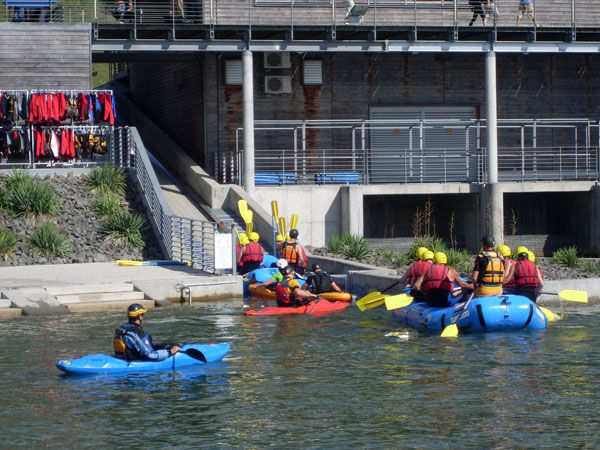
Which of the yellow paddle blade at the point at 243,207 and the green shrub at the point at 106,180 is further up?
the green shrub at the point at 106,180

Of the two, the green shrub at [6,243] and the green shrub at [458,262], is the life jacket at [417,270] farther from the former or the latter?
the green shrub at [6,243]

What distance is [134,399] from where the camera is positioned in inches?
499

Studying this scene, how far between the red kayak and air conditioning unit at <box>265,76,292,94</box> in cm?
1350

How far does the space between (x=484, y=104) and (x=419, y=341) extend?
1918 cm

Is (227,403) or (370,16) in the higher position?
(370,16)

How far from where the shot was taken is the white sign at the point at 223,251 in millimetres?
21656

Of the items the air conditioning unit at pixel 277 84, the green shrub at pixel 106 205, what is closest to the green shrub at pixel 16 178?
the green shrub at pixel 106 205

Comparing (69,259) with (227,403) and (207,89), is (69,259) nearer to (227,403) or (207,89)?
(207,89)

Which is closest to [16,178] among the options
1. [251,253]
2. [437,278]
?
[251,253]

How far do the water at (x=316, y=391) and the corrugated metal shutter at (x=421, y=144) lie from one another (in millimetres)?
15082

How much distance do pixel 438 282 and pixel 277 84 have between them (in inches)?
619

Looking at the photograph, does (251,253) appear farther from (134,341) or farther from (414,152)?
(414,152)

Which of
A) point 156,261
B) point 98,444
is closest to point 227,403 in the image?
point 98,444

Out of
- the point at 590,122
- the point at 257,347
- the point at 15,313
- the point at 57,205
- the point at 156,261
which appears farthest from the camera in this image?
the point at 590,122
